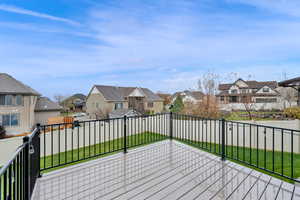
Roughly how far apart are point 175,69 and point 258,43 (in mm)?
10401

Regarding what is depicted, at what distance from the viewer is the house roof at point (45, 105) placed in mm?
18853

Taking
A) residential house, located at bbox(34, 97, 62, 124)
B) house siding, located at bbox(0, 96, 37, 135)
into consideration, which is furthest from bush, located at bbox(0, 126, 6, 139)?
residential house, located at bbox(34, 97, 62, 124)

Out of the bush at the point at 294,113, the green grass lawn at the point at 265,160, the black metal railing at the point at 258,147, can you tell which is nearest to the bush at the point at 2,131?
the black metal railing at the point at 258,147

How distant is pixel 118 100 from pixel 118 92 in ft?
5.98

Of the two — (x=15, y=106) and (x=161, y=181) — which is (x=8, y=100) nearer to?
(x=15, y=106)

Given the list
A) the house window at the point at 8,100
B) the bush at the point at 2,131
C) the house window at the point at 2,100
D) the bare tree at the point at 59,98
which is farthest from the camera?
the bare tree at the point at 59,98

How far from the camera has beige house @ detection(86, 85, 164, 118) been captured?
22.0 m

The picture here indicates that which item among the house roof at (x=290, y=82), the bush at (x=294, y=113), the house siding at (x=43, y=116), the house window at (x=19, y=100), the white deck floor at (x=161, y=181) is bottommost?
the house siding at (x=43, y=116)

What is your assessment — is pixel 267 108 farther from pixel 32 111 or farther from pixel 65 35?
pixel 32 111

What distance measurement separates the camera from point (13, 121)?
15336 mm

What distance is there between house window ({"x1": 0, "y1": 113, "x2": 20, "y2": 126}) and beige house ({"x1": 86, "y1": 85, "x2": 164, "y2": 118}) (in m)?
7.70

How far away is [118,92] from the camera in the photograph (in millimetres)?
24609

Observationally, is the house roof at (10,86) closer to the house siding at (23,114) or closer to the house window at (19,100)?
the house window at (19,100)

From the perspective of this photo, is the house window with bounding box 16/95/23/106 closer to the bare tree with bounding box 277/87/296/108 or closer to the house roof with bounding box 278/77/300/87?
the house roof with bounding box 278/77/300/87
